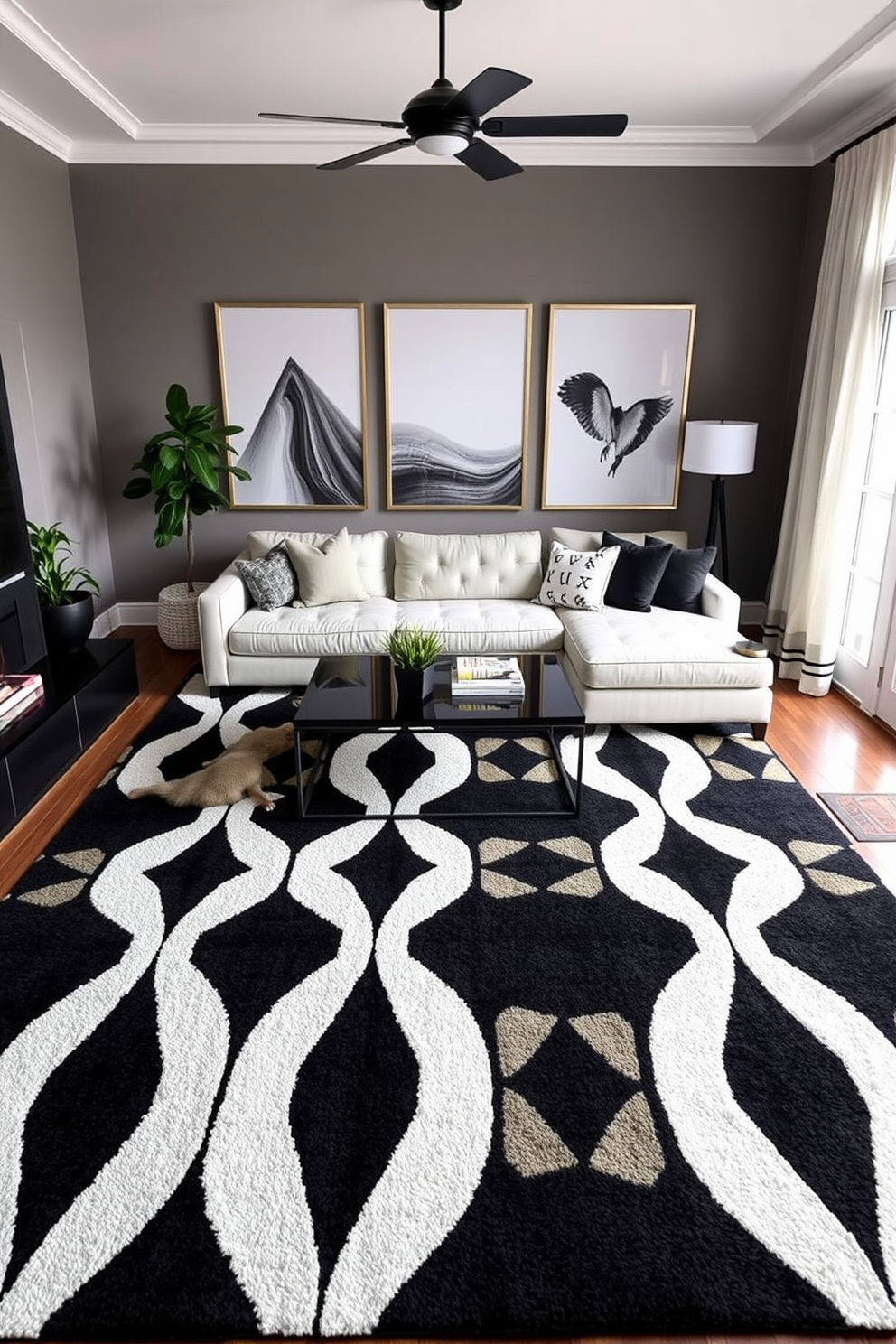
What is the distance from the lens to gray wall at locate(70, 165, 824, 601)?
501 centimetres

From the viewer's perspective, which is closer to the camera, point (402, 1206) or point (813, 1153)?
point (402, 1206)

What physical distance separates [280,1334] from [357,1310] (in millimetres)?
140

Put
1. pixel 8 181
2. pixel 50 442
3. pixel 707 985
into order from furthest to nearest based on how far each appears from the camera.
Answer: pixel 50 442, pixel 8 181, pixel 707 985

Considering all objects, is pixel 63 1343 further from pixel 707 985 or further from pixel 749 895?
pixel 749 895

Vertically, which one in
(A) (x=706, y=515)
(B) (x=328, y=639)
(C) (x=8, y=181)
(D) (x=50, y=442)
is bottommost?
(B) (x=328, y=639)

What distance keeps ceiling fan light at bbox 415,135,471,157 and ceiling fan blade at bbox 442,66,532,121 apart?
0.07m

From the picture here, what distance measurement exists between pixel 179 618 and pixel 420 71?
3.02 meters

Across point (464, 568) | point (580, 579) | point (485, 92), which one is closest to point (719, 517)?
point (580, 579)

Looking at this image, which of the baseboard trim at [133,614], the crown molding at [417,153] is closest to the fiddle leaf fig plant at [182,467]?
the baseboard trim at [133,614]

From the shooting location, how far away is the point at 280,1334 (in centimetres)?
159

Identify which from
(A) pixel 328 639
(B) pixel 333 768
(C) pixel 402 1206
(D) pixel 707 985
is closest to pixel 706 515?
(A) pixel 328 639

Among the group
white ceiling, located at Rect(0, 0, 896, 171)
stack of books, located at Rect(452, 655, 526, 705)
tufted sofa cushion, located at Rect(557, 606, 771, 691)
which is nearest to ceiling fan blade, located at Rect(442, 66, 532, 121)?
white ceiling, located at Rect(0, 0, 896, 171)

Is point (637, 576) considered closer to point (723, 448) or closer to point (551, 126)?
point (723, 448)

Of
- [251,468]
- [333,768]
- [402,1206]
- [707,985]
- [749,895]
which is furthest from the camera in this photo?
[251,468]
